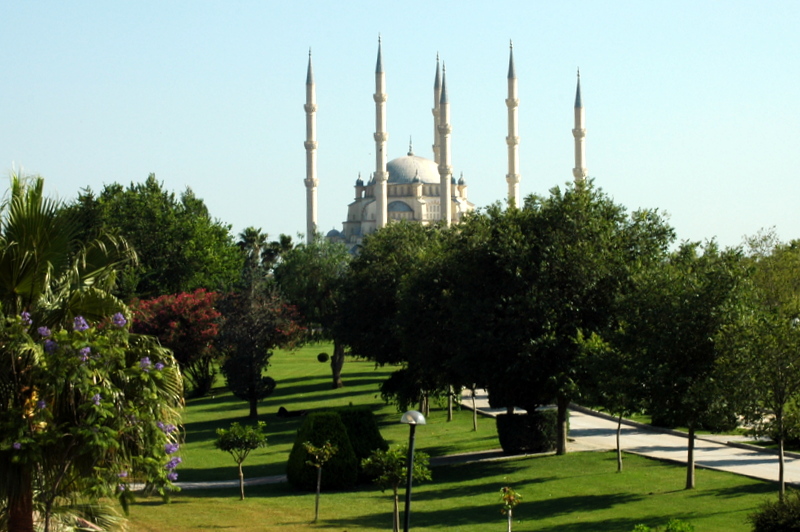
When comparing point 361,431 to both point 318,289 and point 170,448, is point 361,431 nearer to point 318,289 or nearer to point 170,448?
point 170,448

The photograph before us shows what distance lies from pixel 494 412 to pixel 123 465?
32182 millimetres

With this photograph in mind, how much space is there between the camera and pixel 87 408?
10055mm

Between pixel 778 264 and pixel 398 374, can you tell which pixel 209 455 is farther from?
pixel 778 264

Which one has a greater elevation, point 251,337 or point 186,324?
point 186,324

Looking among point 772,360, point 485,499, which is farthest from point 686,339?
point 485,499

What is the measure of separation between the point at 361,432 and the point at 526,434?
221 inches

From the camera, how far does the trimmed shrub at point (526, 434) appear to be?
30.6m

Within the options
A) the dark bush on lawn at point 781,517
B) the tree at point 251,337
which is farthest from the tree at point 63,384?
the tree at point 251,337

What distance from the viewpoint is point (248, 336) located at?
4338 centimetres

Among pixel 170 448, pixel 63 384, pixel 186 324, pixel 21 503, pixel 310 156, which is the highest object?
pixel 310 156

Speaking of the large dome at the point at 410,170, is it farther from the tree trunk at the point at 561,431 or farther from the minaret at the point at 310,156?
the tree trunk at the point at 561,431

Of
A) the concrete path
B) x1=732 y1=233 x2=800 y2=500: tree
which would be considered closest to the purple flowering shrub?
x1=732 y1=233 x2=800 y2=500: tree

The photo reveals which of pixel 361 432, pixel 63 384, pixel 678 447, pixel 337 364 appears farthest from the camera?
pixel 337 364

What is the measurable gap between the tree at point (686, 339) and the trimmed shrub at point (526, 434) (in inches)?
317
